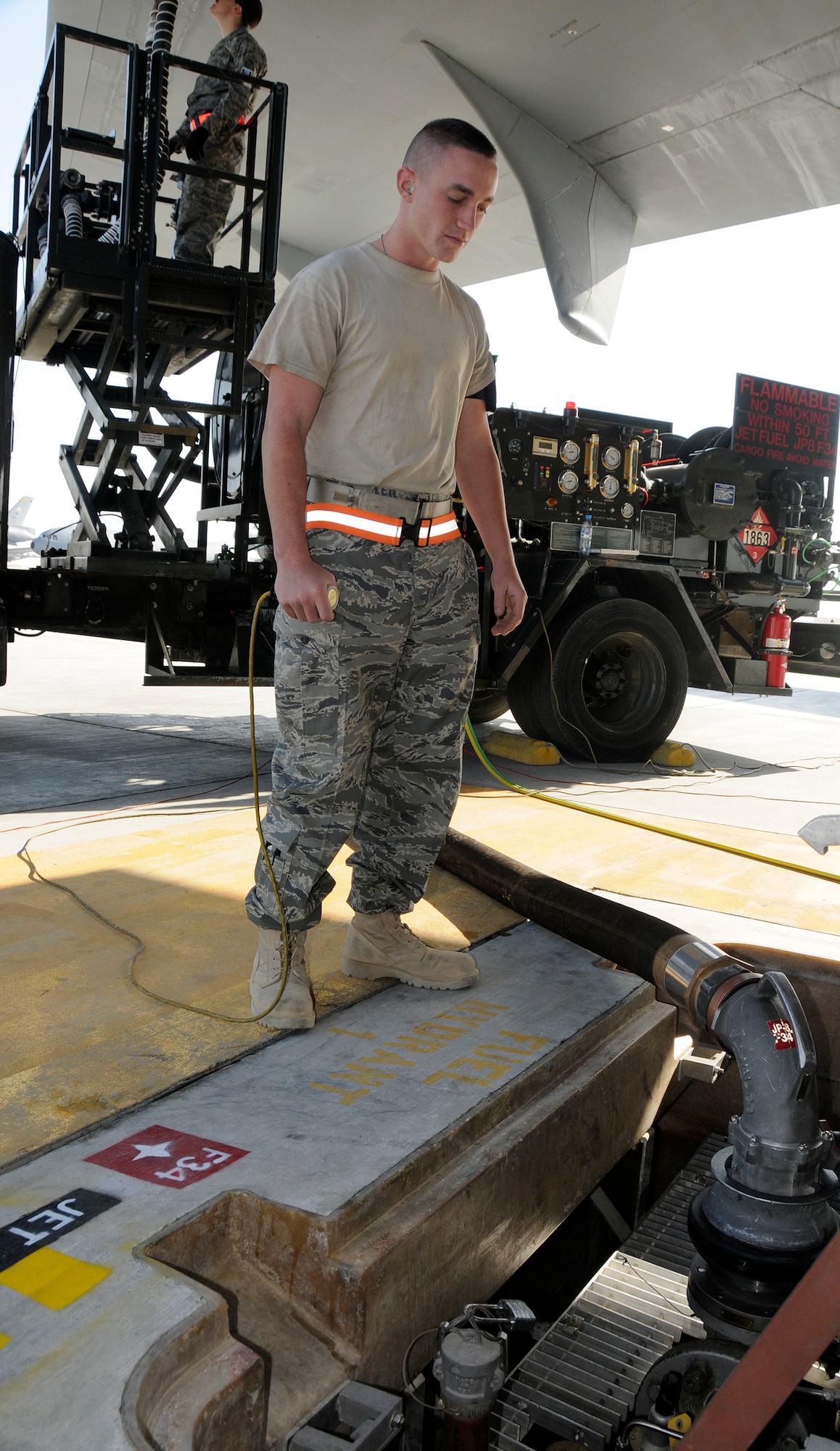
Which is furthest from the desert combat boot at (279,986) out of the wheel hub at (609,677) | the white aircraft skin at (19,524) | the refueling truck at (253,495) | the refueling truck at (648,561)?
the white aircraft skin at (19,524)

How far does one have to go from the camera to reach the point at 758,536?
7.30m

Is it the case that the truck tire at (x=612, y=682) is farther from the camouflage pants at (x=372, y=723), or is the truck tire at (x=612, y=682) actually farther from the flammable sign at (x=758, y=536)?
the camouflage pants at (x=372, y=723)

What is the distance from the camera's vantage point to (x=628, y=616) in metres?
6.69

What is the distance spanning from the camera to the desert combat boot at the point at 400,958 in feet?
8.79

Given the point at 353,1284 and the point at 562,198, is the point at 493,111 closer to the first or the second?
the point at 562,198

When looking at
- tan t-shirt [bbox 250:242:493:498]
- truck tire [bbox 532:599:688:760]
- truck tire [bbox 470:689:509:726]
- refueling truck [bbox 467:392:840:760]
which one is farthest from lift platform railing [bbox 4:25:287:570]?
tan t-shirt [bbox 250:242:493:498]

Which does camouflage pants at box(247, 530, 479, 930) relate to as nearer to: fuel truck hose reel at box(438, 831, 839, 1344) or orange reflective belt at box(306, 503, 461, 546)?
orange reflective belt at box(306, 503, 461, 546)

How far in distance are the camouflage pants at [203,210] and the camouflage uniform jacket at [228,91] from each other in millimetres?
114

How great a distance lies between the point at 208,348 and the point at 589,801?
3.14m

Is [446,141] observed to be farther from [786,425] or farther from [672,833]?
[786,425]

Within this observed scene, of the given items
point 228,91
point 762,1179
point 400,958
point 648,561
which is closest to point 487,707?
point 648,561

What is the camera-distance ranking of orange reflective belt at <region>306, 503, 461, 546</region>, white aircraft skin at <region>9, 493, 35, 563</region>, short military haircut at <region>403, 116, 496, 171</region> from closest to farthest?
short military haircut at <region>403, 116, 496, 171</region>
orange reflective belt at <region>306, 503, 461, 546</region>
white aircraft skin at <region>9, 493, 35, 563</region>

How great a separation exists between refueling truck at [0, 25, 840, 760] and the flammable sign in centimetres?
1

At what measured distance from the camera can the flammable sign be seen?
7.25 metres
